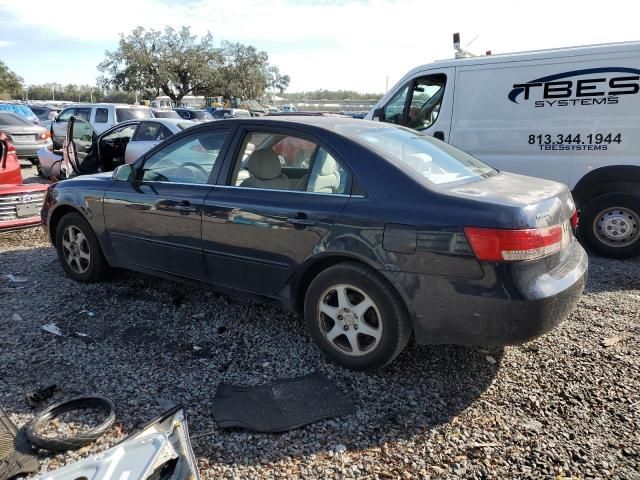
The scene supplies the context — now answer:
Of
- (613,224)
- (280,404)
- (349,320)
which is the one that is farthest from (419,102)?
(280,404)

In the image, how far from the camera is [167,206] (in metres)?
4.03

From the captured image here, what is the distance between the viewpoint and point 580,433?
271cm

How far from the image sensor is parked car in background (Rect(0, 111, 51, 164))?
1289cm

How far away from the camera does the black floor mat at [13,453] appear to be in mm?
2385

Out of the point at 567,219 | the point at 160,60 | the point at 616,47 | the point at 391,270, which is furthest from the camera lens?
the point at 160,60

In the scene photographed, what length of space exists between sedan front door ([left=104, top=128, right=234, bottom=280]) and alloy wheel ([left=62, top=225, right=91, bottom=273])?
1.66 feet

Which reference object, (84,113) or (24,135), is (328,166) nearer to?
(24,135)

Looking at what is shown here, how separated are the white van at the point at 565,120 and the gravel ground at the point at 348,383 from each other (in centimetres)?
162

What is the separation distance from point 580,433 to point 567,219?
1.28 meters

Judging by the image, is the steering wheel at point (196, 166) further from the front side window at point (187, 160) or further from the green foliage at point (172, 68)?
the green foliage at point (172, 68)

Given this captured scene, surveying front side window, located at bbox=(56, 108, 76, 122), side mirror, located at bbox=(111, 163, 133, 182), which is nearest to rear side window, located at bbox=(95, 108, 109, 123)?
front side window, located at bbox=(56, 108, 76, 122)

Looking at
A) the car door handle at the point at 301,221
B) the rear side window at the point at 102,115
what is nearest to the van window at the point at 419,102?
the car door handle at the point at 301,221

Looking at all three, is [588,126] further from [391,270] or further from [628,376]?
[391,270]

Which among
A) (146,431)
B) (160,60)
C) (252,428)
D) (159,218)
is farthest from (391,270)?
(160,60)
